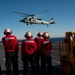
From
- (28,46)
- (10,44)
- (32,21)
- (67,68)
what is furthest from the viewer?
(32,21)

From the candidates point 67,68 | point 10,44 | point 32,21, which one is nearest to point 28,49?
point 10,44

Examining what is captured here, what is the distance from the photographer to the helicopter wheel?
9.85 metres

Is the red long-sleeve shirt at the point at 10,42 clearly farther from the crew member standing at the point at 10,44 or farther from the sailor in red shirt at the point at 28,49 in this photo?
the sailor in red shirt at the point at 28,49

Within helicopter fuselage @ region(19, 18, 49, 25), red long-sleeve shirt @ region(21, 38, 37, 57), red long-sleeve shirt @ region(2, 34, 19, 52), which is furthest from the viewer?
helicopter fuselage @ region(19, 18, 49, 25)

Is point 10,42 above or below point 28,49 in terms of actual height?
above

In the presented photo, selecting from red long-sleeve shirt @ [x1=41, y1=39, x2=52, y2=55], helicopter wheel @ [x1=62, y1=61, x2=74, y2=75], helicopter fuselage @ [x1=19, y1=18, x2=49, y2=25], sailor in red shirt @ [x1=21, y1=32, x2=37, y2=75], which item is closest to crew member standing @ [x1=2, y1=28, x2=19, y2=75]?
sailor in red shirt @ [x1=21, y1=32, x2=37, y2=75]

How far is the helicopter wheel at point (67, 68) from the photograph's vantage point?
32.3 ft

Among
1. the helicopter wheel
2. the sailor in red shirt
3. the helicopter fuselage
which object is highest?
the helicopter fuselage

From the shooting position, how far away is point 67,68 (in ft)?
33.4

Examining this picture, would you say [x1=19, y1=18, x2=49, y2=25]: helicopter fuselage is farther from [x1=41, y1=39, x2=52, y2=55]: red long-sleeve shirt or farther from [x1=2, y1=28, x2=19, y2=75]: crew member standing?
[x1=2, y1=28, x2=19, y2=75]: crew member standing

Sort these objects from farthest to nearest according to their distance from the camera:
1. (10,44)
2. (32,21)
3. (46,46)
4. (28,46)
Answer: (32,21) → (46,46) → (10,44) → (28,46)

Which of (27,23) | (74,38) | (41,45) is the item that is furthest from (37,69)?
(27,23)

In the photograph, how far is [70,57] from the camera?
992 centimetres

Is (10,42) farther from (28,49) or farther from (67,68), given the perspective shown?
(67,68)
